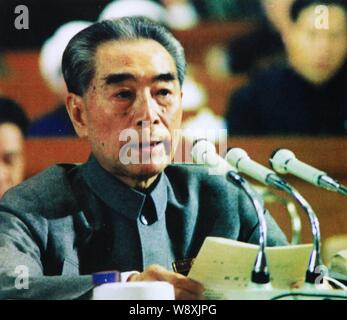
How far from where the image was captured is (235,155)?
2410 millimetres

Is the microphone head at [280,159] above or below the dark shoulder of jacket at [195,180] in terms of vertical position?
above

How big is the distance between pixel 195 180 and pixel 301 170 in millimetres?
324

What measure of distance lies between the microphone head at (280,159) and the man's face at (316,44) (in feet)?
0.82

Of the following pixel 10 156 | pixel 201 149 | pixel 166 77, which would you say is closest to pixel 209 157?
pixel 201 149

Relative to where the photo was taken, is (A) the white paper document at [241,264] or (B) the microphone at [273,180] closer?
(A) the white paper document at [241,264]

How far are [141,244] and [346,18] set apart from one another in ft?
3.04

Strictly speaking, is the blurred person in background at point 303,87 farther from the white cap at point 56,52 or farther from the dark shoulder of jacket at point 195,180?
the white cap at point 56,52

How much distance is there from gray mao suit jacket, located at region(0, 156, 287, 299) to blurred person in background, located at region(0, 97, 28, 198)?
67mm

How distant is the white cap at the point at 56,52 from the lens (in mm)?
2418

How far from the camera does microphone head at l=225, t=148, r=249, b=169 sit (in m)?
2.40

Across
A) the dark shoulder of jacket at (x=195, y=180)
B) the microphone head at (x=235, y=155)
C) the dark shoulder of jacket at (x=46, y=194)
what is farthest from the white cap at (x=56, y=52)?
the microphone head at (x=235, y=155)

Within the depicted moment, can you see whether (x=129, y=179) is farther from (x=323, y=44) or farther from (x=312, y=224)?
(x=323, y=44)

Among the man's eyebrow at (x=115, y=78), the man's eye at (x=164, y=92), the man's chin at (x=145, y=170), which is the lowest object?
the man's chin at (x=145, y=170)
